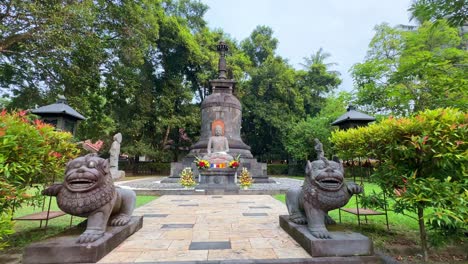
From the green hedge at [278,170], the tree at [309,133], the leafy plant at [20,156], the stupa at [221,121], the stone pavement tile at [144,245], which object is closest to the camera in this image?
the leafy plant at [20,156]

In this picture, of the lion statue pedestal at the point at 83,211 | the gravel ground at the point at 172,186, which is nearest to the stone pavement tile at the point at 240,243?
the lion statue pedestal at the point at 83,211

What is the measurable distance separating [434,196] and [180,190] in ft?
27.9

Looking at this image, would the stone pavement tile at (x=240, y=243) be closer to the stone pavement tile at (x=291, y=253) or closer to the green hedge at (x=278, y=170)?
the stone pavement tile at (x=291, y=253)

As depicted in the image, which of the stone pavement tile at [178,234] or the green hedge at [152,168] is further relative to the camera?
the green hedge at [152,168]

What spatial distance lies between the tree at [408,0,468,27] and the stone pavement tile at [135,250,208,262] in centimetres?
675

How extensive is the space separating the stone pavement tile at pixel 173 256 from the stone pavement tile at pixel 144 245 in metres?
0.21

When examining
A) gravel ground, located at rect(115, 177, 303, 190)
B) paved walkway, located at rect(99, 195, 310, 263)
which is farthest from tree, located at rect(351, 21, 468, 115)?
paved walkway, located at rect(99, 195, 310, 263)

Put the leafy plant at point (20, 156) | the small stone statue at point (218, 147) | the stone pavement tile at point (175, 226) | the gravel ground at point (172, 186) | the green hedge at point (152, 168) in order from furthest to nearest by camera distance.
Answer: the green hedge at point (152, 168) < the small stone statue at point (218, 147) < the gravel ground at point (172, 186) < the stone pavement tile at point (175, 226) < the leafy plant at point (20, 156)

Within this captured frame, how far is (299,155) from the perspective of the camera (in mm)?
22641

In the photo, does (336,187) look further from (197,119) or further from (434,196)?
(197,119)

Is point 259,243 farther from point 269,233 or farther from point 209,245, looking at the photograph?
point 209,245

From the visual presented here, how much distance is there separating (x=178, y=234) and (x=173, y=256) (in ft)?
3.53

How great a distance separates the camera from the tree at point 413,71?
867 centimetres

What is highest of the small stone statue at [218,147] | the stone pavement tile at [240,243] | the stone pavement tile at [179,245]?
the small stone statue at [218,147]
